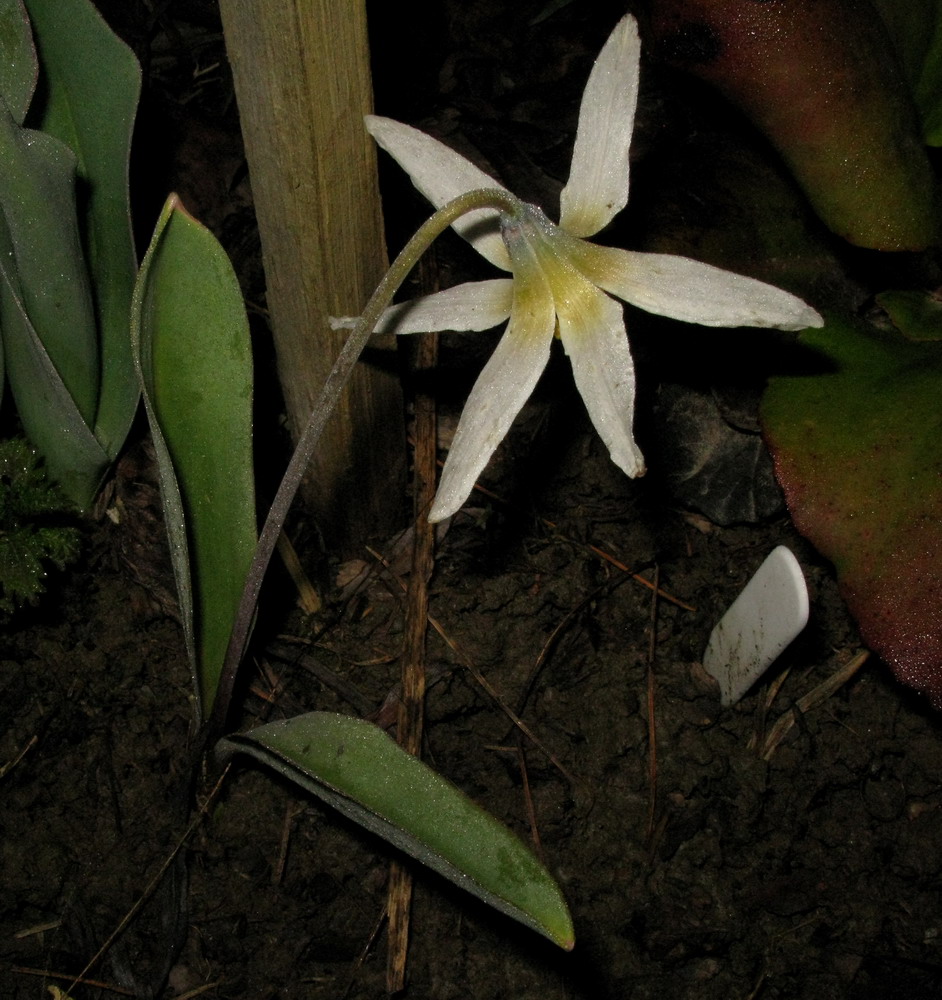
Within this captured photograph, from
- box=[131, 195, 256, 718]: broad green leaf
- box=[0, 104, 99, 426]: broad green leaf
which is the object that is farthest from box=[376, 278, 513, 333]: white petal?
box=[0, 104, 99, 426]: broad green leaf

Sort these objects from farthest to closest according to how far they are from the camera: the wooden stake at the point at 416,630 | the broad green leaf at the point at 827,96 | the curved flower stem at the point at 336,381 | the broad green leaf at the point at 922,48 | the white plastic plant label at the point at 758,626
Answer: the broad green leaf at the point at 922,48 → the wooden stake at the point at 416,630 → the broad green leaf at the point at 827,96 → the white plastic plant label at the point at 758,626 → the curved flower stem at the point at 336,381

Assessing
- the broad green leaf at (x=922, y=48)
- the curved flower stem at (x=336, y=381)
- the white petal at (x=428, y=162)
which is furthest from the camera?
the broad green leaf at (x=922, y=48)

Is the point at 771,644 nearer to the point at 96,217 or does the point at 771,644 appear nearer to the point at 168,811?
the point at 168,811

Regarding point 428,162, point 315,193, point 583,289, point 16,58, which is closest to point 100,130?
point 16,58

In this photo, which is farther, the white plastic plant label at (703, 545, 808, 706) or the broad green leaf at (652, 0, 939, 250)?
the broad green leaf at (652, 0, 939, 250)

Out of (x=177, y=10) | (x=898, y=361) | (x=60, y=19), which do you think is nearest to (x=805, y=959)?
(x=898, y=361)

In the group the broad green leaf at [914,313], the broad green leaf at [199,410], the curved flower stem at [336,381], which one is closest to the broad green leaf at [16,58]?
the broad green leaf at [199,410]

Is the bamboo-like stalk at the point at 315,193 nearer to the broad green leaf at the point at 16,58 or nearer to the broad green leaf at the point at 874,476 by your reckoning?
the broad green leaf at the point at 16,58

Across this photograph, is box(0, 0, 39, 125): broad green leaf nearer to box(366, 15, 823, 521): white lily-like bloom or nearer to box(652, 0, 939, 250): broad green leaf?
box(366, 15, 823, 521): white lily-like bloom
